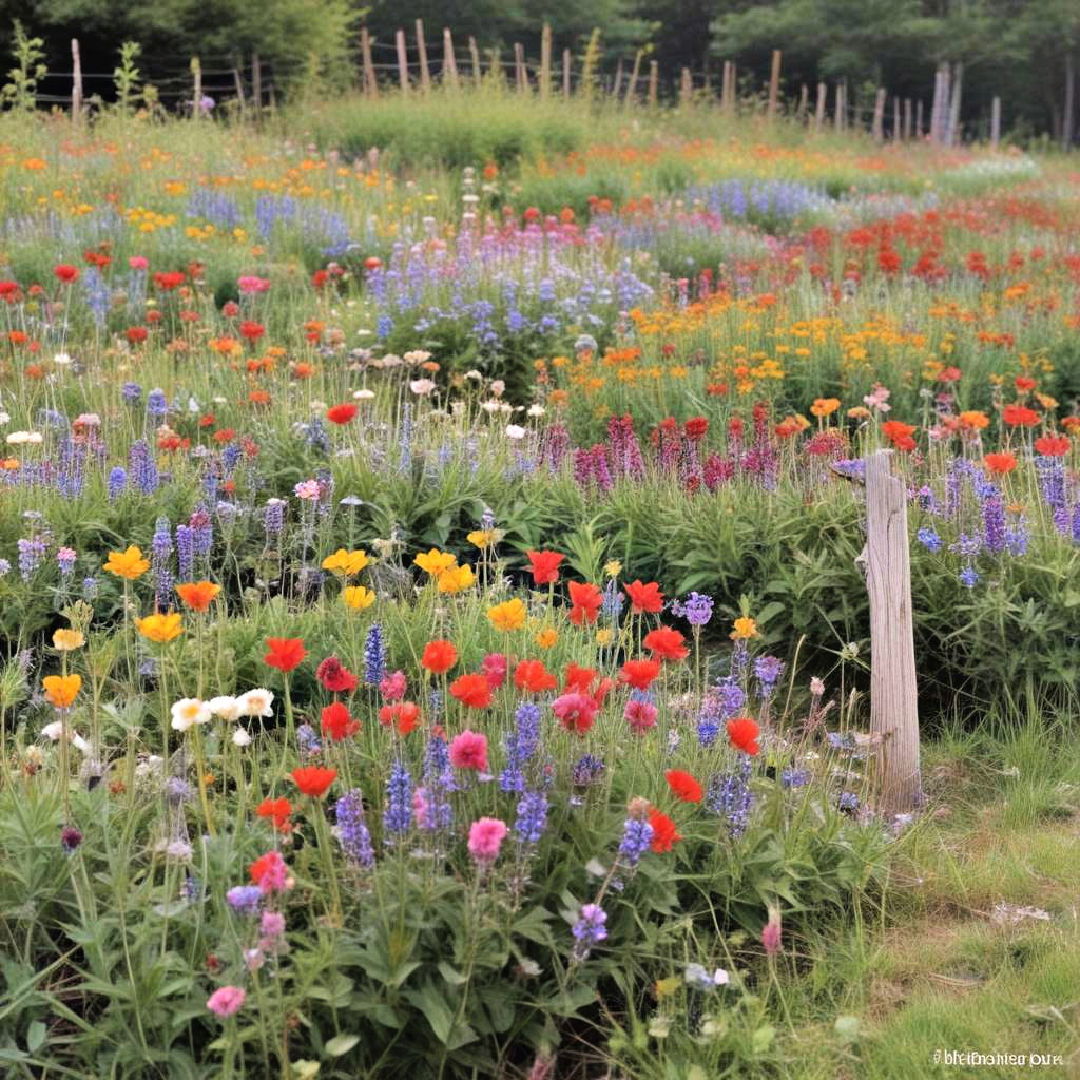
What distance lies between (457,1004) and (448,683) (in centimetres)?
110

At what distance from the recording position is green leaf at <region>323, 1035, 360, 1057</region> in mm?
2205

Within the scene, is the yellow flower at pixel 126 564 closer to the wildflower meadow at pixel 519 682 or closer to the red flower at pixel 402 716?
the wildflower meadow at pixel 519 682

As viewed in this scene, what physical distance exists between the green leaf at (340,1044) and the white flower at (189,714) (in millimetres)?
628

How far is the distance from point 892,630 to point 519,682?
153 cm

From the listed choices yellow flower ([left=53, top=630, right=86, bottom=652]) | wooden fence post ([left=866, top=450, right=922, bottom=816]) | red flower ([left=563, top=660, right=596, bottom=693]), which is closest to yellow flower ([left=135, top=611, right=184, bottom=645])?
yellow flower ([left=53, top=630, right=86, bottom=652])

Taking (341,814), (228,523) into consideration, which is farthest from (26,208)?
(341,814)

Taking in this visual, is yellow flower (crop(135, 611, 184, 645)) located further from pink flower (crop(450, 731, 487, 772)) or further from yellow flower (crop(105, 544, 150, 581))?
pink flower (crop(450, 731, 487, 772))

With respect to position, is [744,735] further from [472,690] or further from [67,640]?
[67,640]

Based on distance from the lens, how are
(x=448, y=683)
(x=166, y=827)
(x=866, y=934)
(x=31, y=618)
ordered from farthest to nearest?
(x=31, y=618) → (x=448, y=683) → (x=866, y=934) → (x=166, y=827)

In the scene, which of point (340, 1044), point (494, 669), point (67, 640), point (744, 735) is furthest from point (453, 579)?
point (340, 1044)

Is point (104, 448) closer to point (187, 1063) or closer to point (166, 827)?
point (166, 827)

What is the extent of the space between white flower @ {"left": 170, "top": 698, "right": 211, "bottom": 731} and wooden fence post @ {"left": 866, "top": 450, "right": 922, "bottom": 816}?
80.2 inches

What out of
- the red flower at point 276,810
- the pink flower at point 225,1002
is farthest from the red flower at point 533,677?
the pink flower at point 225,1002

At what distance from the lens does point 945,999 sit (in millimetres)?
2730
